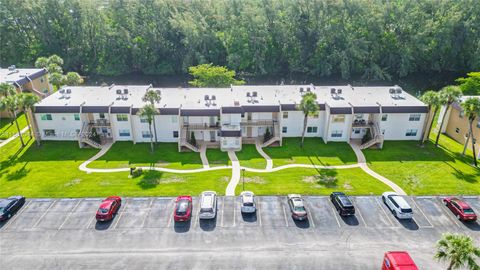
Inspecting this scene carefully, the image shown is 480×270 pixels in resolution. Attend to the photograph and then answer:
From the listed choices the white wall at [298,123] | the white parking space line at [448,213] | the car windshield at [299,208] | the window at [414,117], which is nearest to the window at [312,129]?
the white wall at [298,123]

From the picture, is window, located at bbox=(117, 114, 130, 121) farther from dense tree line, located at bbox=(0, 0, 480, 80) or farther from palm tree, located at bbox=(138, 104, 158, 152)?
dense tree line, located at bbox=(0, 0, 480, 80)

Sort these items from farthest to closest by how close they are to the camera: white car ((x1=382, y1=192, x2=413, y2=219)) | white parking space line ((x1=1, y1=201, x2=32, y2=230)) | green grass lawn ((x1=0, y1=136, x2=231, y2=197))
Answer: green grass lawn ((x1=0, y1=136, x2=231, y2=197)) → white car ((x1=382, y1=192, x2=413, y2=219)) → white parking space line ((x1=1, y1=201, x2=32, y2=230))

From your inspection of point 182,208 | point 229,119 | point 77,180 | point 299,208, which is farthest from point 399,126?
point 77,180

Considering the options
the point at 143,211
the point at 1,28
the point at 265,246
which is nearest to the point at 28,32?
the point at 1,28

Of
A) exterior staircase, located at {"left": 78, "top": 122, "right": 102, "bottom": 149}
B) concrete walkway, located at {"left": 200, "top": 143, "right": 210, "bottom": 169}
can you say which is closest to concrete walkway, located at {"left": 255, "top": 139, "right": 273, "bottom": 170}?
concrete walkway, located at {"left": 200, "top": 143, "right": 210, "bottom": 169}

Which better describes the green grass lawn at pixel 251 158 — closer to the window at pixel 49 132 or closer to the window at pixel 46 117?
the window at pixel 49 132

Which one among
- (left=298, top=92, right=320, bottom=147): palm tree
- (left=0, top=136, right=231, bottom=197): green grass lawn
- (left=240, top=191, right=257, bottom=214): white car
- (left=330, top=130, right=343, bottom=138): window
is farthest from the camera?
(left=330, top=130, right=343, bottom=138): window

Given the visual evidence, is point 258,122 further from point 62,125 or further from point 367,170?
point 62,125
